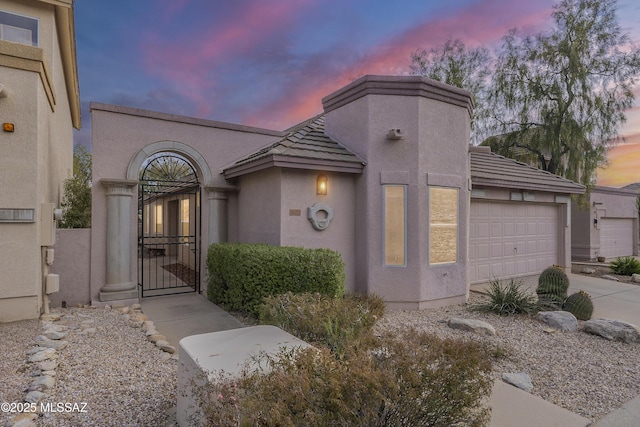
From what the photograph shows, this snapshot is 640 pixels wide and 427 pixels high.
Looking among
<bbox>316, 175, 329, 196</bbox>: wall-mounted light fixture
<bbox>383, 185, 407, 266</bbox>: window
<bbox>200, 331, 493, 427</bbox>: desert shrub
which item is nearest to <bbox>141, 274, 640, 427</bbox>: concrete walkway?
<bbox>200, 331, 493, 427</bbox>: desert shrub

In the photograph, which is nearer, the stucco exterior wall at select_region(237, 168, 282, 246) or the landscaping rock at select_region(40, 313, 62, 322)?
the landscaping rock at select_region(40, 313, 62, 322)

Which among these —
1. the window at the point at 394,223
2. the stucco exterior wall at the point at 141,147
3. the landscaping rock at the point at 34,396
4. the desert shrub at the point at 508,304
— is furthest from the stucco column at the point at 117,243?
the desert shrub at the point at 508,304

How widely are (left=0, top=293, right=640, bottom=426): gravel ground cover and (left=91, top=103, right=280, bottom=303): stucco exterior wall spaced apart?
183 centimetres

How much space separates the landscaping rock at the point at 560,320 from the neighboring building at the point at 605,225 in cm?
1089

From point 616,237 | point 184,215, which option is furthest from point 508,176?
point 184,215

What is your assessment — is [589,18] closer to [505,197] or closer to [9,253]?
[505,197]

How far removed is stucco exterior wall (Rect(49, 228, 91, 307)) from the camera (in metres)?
7.05

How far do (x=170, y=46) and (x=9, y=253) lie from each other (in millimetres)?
8659

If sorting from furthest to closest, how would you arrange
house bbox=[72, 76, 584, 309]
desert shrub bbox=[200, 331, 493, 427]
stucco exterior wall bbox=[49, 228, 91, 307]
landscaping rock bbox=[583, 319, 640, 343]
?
house bbox=[72, 76, 584, 309] → stucco exterior wall bbox=[49, 228, 91, 307] → landscaping rock bbox=[583, 319, 640, 343] → desert shrub bbox=[200, 331, 493, 427]

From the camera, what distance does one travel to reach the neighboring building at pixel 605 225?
15.6 metres

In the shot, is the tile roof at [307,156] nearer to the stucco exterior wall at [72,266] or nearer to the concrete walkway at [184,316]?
the concrete walkway at [184,316]

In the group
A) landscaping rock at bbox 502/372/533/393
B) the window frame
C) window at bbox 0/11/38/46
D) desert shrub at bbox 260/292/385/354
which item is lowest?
landscaping rock at bbox 502/372/533/393

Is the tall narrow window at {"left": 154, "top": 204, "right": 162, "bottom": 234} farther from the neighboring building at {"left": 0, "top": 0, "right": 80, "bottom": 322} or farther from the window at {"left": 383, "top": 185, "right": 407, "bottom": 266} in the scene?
the window at {"left": 383, "top": 185, "right": 407, "bottom": 266}

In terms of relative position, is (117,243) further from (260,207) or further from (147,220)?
(147,220)
